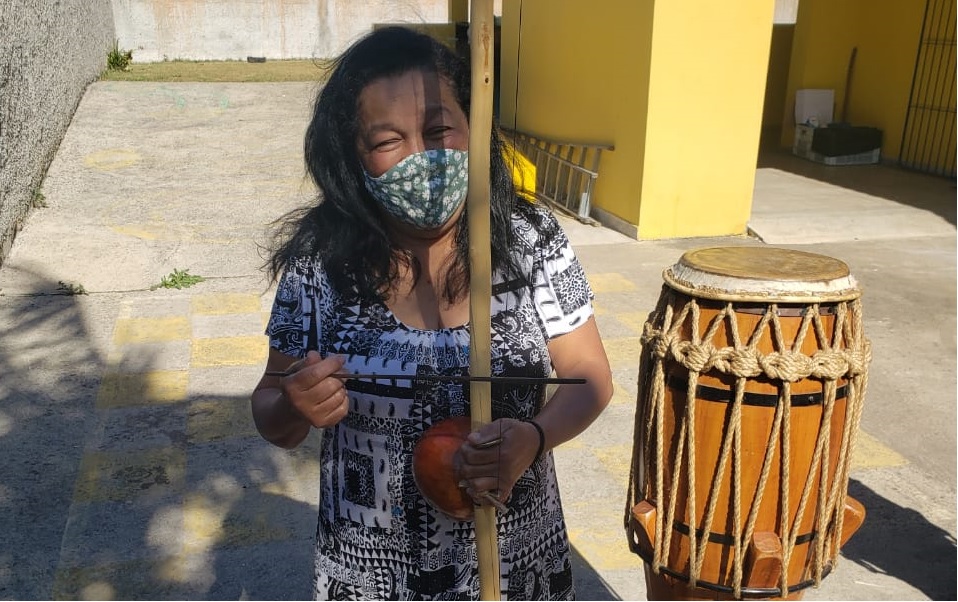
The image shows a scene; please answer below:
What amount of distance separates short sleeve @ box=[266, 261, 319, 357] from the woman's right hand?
0.22 meters

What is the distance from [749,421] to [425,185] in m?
0.95

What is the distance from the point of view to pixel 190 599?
3160mm

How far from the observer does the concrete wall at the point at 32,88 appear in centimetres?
746

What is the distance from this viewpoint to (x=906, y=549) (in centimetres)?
347

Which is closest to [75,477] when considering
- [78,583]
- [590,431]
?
[78,583]

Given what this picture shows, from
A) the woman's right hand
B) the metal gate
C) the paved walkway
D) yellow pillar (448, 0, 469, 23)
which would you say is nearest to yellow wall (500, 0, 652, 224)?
the paved walkway

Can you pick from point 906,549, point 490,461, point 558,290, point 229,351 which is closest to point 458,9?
point 229,351

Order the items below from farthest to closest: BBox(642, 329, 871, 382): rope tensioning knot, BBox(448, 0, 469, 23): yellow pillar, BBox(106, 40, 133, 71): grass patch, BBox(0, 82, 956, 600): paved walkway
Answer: BBox(106, 40, 133, 71): grass patch
BBox(448, 0, 469, 23): yellow pillar
BBox(0, 82, 956, 600): paved walkway
BBox(642, 329, 871, 382): rope tensioning knot

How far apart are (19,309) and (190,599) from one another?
382 centimetres

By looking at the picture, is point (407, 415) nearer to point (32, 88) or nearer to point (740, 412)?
point (740, 412)

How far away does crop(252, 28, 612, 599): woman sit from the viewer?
1.68 meters

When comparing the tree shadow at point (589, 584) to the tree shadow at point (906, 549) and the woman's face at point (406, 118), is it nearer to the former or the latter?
the tree shadow at point (906, 549)

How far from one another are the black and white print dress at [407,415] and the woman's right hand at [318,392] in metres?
0.17

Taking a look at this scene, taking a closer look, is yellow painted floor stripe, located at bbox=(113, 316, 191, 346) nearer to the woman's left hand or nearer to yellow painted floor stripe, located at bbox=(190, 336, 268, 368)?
yellow painted floor stripe, located at bbox=(190, 336, 268, 368)
